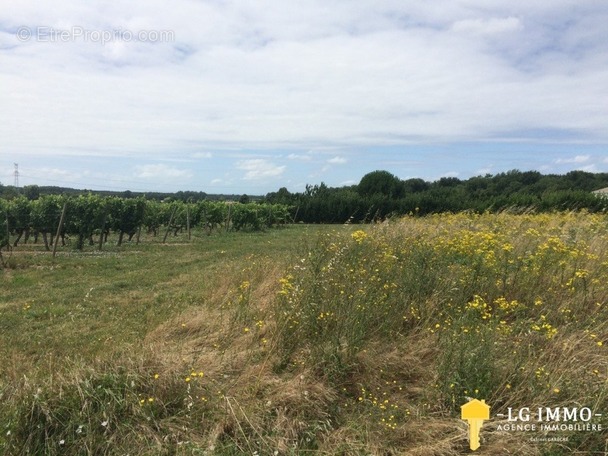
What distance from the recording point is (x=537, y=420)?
2719 millimetres

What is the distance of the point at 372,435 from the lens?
8.86ft

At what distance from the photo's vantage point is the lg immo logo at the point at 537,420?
2586mm

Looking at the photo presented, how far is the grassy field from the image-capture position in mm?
2662

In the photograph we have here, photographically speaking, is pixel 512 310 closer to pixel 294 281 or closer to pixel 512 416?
pixel 512 416

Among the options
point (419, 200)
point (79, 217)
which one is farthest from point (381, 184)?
point (79, 217)

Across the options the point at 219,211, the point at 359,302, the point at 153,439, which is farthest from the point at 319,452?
the point at 219,211

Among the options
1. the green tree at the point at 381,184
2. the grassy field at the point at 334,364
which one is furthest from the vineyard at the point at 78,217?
the green tree at the point at 381,184

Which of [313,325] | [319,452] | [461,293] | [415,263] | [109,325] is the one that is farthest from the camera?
[109,325]

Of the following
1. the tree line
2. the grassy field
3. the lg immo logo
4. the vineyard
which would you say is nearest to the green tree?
the tree line

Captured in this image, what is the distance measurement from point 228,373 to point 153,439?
2.66 feet

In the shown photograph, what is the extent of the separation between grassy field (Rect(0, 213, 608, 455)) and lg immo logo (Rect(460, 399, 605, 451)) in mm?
17

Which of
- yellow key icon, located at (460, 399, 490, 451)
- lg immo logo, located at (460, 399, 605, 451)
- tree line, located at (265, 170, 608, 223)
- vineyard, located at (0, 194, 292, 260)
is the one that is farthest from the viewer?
tree line, located at (265, 170, 608, 223)

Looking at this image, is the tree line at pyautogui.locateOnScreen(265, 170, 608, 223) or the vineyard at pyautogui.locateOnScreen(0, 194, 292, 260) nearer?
the vineyard at pyautogui.locateOnScreen(0, 194, 292, 260)

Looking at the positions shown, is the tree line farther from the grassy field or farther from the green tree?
the grassy field
